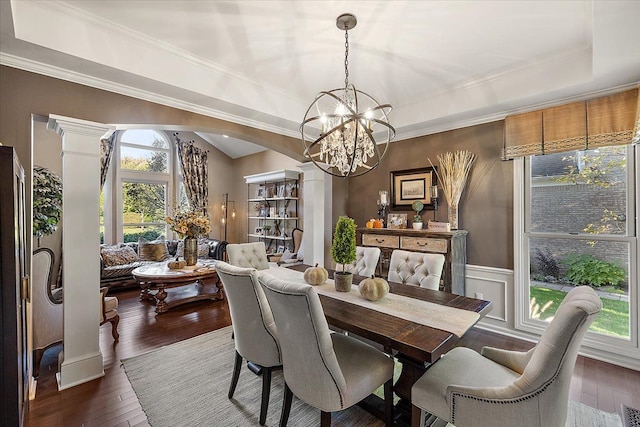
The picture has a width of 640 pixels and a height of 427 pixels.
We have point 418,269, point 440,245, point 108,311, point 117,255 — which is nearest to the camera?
point 418,269

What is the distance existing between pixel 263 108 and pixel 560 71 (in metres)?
2.88

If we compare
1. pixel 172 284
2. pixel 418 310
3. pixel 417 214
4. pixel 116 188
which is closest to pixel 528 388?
pixel 418 310

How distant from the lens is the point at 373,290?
1.93m

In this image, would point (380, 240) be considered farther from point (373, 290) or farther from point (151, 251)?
point (151, 251)

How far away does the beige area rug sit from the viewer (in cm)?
185

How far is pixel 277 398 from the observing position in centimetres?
210

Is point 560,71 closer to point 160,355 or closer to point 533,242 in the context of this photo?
point 533,242

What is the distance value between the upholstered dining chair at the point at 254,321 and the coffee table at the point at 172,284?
247 cm

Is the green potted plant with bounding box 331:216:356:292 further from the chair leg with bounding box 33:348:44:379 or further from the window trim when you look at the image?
the window trim

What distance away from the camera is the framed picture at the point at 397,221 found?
12.6 ft

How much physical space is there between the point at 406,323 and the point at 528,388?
569mm

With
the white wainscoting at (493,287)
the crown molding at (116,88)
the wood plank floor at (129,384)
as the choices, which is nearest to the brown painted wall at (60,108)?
the crown molding at (116,88)

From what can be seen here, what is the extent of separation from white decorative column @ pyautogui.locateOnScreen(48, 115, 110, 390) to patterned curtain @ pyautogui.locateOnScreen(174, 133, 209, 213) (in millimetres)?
4462

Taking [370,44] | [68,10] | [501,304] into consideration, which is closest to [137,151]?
[68,10]
